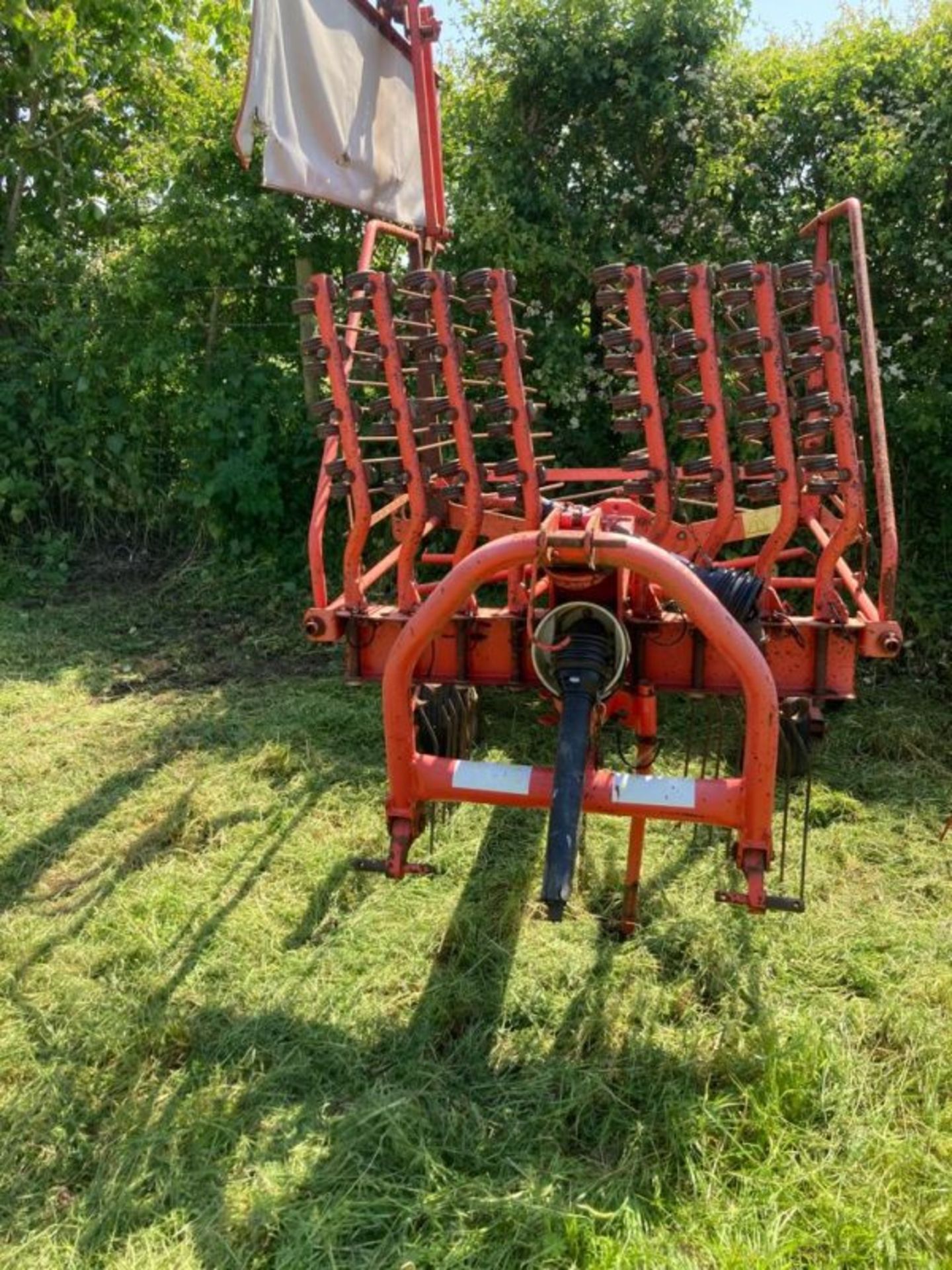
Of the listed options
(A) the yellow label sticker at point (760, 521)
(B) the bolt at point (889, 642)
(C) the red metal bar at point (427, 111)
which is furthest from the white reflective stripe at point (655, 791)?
(C) the red metal bar at point (427, 111)

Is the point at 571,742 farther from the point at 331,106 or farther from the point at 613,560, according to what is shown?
the point at 331,106

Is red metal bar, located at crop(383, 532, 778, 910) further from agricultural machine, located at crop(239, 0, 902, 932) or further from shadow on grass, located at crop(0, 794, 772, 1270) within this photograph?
shadow on grass, located at crop(0, 794, 772, 1270)

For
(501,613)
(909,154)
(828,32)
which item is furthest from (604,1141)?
(828,32)

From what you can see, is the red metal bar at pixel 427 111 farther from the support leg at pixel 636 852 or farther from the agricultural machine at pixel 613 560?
the support leg at pixel 636 852

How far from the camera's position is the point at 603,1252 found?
72.3 inches

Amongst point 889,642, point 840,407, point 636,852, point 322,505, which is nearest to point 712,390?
point 840,407

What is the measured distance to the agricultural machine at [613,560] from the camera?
2.04 metres

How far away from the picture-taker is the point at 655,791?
2.05m

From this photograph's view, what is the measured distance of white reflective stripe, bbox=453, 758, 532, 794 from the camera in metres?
2.10

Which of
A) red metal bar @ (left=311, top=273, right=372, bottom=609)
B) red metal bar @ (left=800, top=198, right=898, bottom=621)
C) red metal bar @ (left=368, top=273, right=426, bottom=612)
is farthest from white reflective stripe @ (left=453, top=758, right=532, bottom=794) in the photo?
red metal bar @ (left=800, top=198, right=898, bottom=621)

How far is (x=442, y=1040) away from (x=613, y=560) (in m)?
1.30

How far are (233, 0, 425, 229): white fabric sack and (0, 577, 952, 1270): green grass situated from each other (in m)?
2.22

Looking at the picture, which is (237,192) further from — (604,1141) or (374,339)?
(604,1141)

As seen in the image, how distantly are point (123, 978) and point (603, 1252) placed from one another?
151 centimetres
